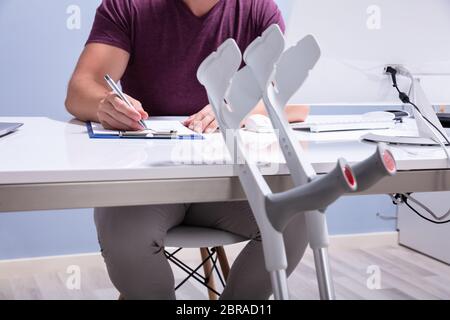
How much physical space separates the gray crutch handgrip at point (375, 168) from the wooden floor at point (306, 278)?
5.88 ft

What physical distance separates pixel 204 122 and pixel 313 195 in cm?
65

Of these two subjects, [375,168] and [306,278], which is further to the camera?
[306,278]

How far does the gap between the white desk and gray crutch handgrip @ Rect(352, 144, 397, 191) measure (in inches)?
10.0

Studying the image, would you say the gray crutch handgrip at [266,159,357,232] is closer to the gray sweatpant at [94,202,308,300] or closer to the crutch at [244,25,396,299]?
the crutch at [244,25,396,299]

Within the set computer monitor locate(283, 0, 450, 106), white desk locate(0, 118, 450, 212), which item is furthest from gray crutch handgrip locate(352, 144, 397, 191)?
computer monitor locate(283, 0, 450, 106)

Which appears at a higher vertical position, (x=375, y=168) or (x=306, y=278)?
(x=375, y=168)

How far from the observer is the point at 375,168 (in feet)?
2.06

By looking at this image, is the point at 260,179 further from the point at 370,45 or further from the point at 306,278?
the point at 306,278

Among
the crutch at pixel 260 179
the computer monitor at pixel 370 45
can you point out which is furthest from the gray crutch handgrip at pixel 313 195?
the computer monitor at pixel 370 45

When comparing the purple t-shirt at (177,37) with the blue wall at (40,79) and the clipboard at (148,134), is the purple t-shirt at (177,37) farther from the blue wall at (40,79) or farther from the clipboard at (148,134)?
the blue wall at (40,79)

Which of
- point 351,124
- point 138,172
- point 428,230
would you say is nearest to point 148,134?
point 138,172

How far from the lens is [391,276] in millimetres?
2654

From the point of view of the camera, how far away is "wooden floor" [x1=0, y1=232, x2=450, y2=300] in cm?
241
